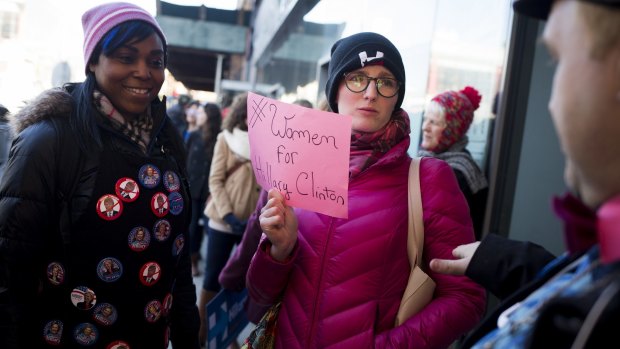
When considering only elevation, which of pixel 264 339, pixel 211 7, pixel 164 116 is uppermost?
pixel 211 7

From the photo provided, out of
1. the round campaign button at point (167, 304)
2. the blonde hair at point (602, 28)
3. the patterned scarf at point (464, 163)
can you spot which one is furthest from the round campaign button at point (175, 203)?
the patterned scarf at point (464, 163)

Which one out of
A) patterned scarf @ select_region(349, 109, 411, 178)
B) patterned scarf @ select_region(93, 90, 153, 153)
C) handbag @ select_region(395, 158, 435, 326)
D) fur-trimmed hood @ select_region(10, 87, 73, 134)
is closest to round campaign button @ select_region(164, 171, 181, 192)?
patterned scarf @ select_region(93, 90, 153, 153)

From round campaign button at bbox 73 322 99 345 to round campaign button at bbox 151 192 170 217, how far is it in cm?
44

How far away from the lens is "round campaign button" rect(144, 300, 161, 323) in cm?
174

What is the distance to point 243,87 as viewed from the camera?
16.5 m

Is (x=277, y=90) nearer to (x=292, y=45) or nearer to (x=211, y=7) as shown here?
(x=292, y=45)

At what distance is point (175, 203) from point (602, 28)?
1538 mm

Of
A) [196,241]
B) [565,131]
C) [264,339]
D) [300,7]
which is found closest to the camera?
Answer: [565,131]

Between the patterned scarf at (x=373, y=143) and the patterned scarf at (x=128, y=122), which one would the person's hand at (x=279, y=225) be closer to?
the patterned scarf at (x=373, y=143)

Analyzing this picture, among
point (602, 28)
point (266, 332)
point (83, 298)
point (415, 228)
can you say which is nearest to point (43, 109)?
point (83, 298)

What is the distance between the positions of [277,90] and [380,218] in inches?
381

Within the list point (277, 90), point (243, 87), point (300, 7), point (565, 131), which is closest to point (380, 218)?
point (565, 131)

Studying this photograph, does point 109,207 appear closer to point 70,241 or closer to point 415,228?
point 70,241

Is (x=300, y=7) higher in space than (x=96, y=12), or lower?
higher
